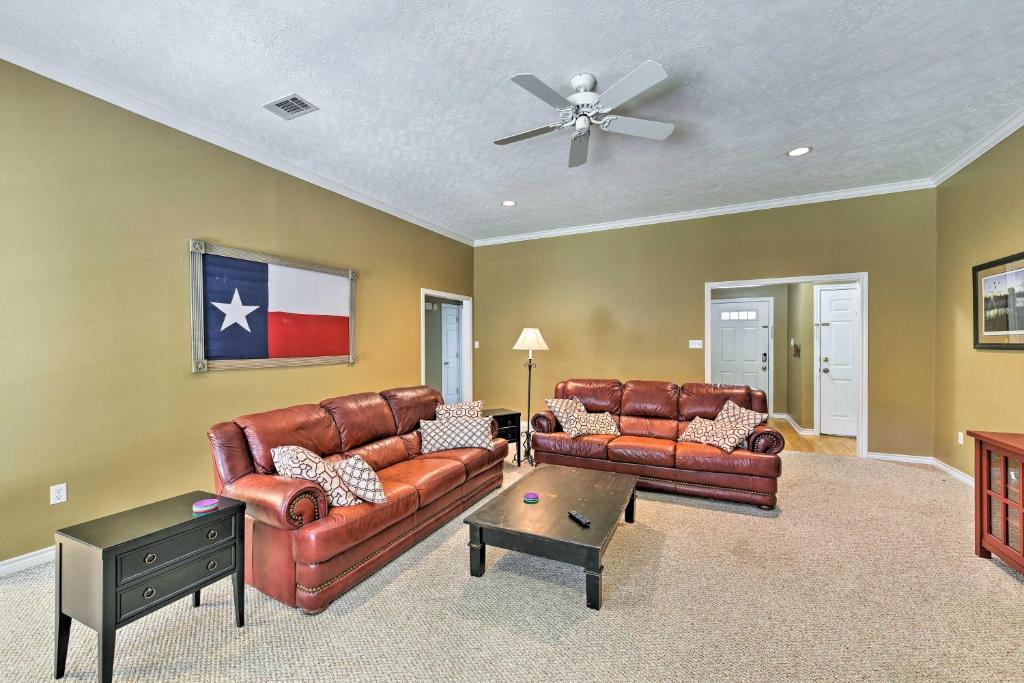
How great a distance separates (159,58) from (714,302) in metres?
7.13

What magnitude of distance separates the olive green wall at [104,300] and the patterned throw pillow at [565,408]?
2.54 meters

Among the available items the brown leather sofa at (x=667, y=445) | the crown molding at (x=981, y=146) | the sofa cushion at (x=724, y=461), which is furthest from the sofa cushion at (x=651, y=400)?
the crown molding at (x=981, y=146)

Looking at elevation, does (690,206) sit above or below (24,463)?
above

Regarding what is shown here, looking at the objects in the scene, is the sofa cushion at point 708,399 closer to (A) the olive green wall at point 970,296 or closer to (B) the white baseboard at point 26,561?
(A) the olive green wall at point 970,296

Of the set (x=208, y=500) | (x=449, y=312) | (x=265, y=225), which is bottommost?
(x=208, y=500)

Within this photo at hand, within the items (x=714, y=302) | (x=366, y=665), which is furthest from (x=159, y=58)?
(x=714, y=302)

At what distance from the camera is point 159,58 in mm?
2342

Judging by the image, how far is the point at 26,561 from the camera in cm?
238

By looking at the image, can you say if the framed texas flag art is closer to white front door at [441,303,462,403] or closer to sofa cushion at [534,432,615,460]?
sofa cushion at [534,432,615,460]

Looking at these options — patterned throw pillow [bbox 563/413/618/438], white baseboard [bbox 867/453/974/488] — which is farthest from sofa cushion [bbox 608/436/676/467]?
white baseboard [bbox 867/453/974/488]

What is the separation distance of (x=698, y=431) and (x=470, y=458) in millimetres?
2016

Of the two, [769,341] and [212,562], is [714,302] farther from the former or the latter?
[212,562]

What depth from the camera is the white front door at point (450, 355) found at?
7.32m

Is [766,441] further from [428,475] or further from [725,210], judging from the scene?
[725,210]
